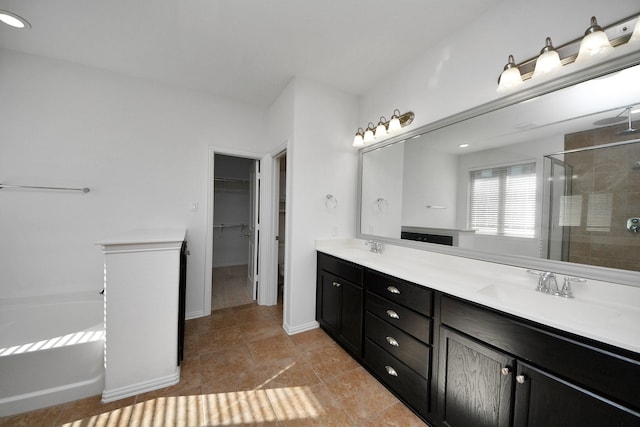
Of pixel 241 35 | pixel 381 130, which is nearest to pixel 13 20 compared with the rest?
pixel 241 35

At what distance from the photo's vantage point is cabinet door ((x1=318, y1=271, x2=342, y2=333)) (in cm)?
226

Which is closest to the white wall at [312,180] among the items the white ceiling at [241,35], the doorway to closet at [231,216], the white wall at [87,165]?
the white ceiling at [241,35]

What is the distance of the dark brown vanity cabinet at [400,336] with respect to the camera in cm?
144

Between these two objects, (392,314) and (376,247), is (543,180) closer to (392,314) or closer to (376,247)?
(392,314)

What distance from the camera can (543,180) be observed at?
A: 54.0 inches

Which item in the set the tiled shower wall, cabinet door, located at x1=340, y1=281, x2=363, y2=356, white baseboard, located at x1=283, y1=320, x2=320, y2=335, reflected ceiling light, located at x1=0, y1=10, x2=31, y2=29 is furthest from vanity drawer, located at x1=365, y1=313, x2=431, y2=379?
reflected ceiling light, located at x1=0, y1=10, x2=31, y2=29

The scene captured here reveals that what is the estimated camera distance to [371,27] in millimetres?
1808

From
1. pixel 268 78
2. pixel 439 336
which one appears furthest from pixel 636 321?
pixel 268 78

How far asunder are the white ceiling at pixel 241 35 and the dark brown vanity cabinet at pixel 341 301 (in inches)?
74.9

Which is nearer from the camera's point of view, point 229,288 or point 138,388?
point 138,388

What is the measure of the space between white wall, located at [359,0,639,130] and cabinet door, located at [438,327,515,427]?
5.17 ft

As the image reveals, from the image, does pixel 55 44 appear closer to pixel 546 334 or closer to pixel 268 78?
pixel 268 78

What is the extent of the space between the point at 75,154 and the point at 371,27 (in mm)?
3013

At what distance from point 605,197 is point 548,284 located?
1.68ft
